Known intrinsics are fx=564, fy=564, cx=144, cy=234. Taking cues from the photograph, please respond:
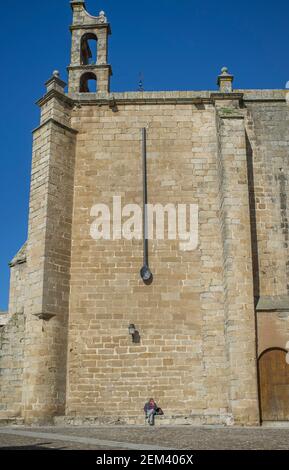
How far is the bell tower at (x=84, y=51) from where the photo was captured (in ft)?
53.7

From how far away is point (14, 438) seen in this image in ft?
31.0

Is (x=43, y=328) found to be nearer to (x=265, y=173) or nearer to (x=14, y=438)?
(x=14, y=438)

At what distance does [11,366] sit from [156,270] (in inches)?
171

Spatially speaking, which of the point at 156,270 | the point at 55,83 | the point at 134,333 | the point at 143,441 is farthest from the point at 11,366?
the point at 55,83

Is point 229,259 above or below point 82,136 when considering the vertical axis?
below

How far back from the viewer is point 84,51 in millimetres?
17391

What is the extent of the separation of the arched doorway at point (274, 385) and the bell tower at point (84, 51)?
861cm

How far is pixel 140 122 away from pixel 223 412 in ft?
26.2

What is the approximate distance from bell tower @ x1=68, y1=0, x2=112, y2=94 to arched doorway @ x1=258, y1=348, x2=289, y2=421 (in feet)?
28.3

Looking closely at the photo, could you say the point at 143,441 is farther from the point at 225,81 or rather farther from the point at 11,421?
the point at 225,81

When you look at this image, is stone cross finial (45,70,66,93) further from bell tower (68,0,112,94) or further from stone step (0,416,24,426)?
stone step (0,416,24,426)

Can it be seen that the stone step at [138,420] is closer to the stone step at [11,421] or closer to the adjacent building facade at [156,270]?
the adjacent building facade at [156,270]
